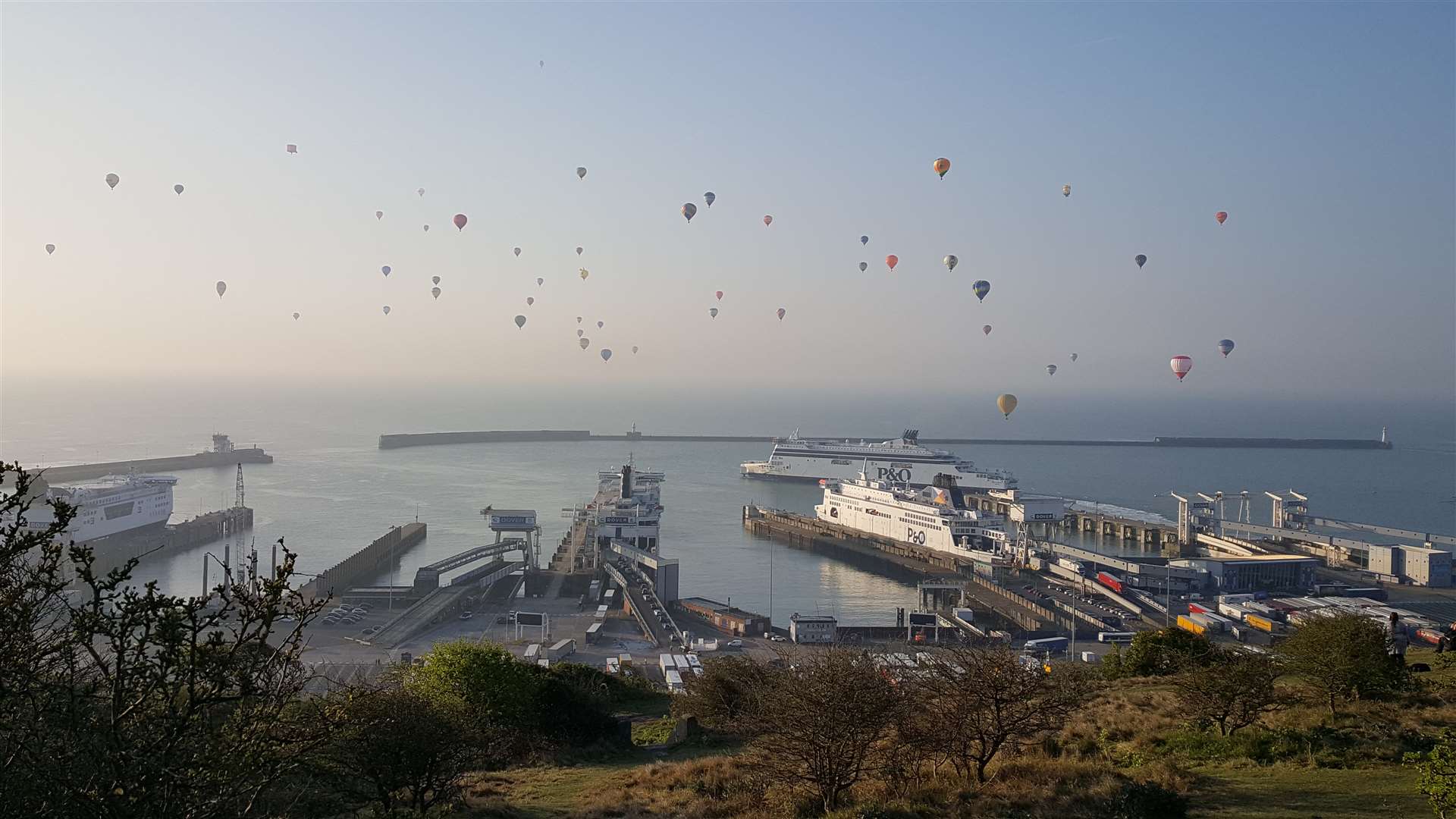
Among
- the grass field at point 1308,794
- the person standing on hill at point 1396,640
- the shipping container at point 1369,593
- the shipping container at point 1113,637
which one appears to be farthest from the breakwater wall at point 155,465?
the shipping container at point 1369,593

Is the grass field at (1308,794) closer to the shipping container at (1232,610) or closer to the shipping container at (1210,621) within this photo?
the shipping container at (1210,621)

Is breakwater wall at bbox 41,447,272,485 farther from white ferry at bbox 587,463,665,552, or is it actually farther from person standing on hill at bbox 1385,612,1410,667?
person standing on hill at bbox 1385,612,1410,667

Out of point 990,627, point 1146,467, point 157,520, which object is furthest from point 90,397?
point 990,627

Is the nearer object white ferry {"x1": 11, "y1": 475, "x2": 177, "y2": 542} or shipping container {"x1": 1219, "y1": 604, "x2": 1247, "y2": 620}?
shipping container {"x1": 1219, "y1": 604, "x2": 1247, "y2": 620}

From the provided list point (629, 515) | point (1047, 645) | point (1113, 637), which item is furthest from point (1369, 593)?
point (629, 515)

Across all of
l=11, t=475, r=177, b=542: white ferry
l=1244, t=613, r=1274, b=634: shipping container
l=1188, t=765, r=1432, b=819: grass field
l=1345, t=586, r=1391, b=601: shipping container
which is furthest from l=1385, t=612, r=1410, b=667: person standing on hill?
l=11, t=475, r=177, b=542: white ferry
